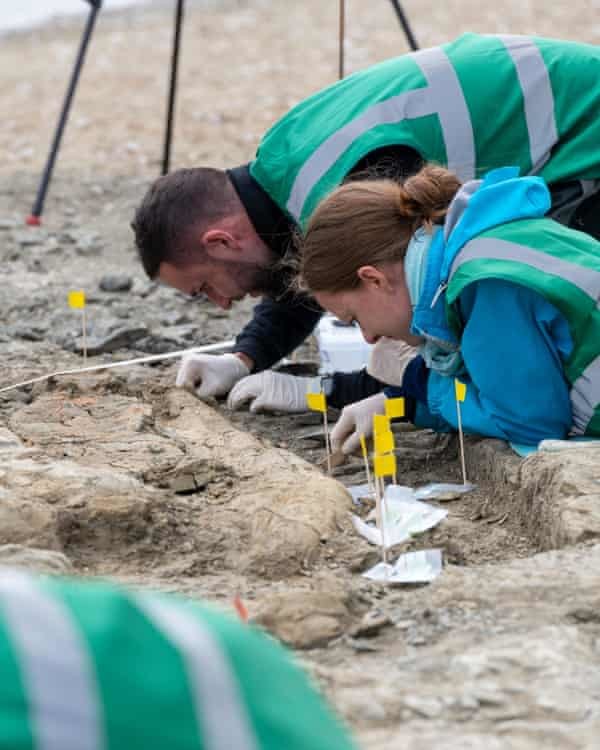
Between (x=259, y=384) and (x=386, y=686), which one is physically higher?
(x=386, y=686)

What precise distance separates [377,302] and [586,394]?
1.79 feet

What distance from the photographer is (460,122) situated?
364cm

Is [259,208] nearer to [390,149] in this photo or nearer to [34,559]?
[390,149]

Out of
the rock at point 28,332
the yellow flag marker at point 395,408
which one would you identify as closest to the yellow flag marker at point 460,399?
the yellow flag marker at point 395,408

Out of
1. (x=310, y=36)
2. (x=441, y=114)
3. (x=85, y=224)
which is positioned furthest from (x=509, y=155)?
(x=310, y=36)

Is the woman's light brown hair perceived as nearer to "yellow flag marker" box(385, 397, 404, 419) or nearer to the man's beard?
"yellow flag marker" box(385, 397, 404, 419)

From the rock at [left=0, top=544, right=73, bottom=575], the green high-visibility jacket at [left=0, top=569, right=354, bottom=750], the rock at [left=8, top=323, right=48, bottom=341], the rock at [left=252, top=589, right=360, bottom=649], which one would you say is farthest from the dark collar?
the green high-visibility jacket at [left=0, top=569, right=354, bottom=750]

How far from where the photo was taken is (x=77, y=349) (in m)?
4.48

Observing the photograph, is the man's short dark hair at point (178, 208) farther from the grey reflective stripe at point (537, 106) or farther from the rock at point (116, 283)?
the rock at point (116, 283)

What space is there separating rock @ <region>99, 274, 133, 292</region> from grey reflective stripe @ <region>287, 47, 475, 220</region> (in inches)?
68.0

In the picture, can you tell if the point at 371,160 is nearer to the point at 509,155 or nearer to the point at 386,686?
the point at 509,155

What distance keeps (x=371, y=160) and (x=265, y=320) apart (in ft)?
2.55

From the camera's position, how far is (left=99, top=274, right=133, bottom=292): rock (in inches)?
208

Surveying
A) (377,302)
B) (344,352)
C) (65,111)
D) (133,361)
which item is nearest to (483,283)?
(377,302)
